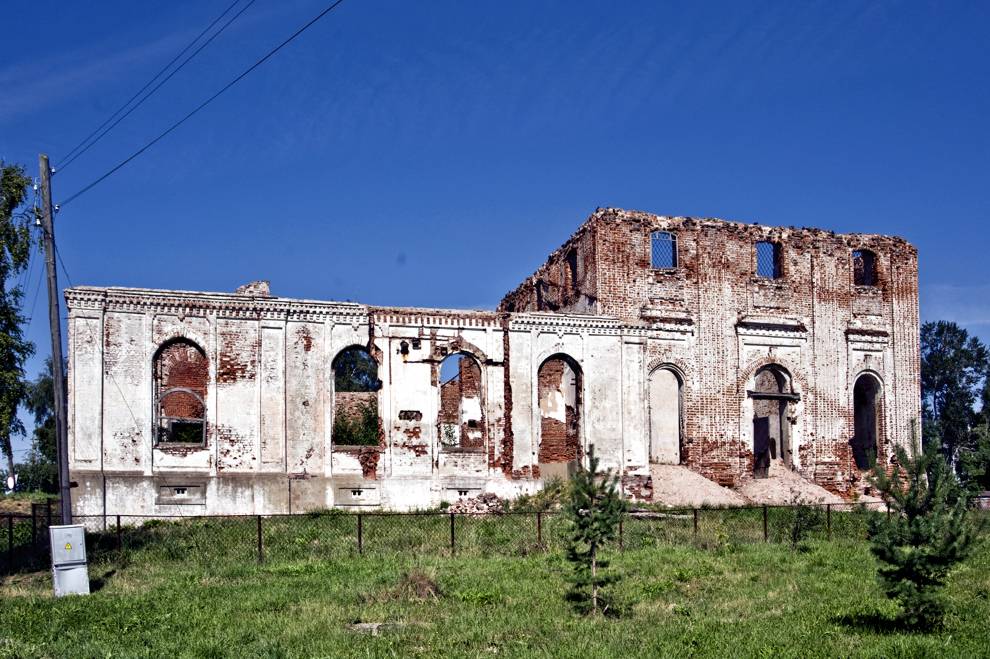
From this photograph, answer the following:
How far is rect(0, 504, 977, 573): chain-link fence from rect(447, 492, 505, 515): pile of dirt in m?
1.55

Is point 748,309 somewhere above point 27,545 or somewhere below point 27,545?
above

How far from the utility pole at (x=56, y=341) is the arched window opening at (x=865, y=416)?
24200 mm

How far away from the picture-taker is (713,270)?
32.8 m

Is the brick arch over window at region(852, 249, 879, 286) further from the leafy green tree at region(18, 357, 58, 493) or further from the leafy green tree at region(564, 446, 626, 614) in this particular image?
the leafy green tree at region(18, 357, 58, 493)

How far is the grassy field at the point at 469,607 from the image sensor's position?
12.6 m

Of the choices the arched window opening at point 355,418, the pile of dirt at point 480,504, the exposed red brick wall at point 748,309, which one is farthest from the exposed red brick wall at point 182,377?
the pile of dirt at point 480,504

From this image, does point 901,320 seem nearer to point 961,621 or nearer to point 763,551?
point 763,551

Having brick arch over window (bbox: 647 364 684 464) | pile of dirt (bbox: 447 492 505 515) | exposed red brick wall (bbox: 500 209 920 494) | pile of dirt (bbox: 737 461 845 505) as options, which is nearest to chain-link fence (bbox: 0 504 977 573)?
pile of dirt (bbox: 447 492 505 515)

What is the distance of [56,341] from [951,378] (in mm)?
48455

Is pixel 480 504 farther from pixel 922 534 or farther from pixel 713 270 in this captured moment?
pixel 922 534

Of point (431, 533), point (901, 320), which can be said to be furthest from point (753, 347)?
point (431, 533)

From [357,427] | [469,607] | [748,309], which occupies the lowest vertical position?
[469,607]

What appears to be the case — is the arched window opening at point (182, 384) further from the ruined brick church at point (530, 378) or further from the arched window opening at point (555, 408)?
the arched window opening at point (555, 408)

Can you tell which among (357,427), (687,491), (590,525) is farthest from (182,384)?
(590,525)
